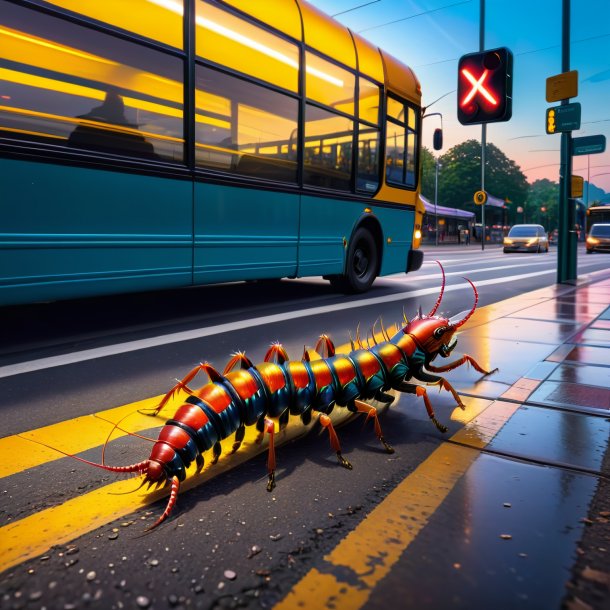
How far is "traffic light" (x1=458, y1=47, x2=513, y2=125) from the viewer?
7.43 metres

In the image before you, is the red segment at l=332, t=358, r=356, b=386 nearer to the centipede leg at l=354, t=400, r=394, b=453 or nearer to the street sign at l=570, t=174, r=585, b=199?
the centipede leg at l=354, t=400, r=394, b=453

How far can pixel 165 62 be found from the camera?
5.47 metres

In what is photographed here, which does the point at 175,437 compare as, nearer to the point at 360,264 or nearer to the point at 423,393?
the point at 423,393

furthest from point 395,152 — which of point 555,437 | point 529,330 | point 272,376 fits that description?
point 272,376

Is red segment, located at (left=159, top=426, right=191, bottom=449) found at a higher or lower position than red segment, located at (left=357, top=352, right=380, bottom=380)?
lower

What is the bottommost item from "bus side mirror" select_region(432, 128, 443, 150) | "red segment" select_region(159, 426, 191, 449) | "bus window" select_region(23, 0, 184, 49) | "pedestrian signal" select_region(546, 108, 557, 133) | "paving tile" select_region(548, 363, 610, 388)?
"paving tile" select_region(548, 363, 610, 388)

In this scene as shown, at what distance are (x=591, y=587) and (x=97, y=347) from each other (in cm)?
413

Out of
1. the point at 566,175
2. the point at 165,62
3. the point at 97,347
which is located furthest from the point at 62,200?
the point at 566,175

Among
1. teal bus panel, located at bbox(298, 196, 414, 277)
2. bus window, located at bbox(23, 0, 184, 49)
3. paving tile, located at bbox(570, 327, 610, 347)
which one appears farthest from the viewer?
teal bus panel, located at bbox(298, 196, 414, 277)

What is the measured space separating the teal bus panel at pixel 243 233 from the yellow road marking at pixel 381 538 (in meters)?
4.09

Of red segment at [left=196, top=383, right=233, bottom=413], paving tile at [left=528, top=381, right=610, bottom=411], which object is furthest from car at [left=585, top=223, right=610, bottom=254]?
red segment at [left=196, top=383, right=233, bottom=413]

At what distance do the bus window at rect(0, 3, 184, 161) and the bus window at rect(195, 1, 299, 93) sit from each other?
536 millimetres

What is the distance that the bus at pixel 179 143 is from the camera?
454 centimetres

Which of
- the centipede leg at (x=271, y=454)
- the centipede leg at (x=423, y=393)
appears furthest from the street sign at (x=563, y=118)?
the centipede leg at (x=271, y=454)
